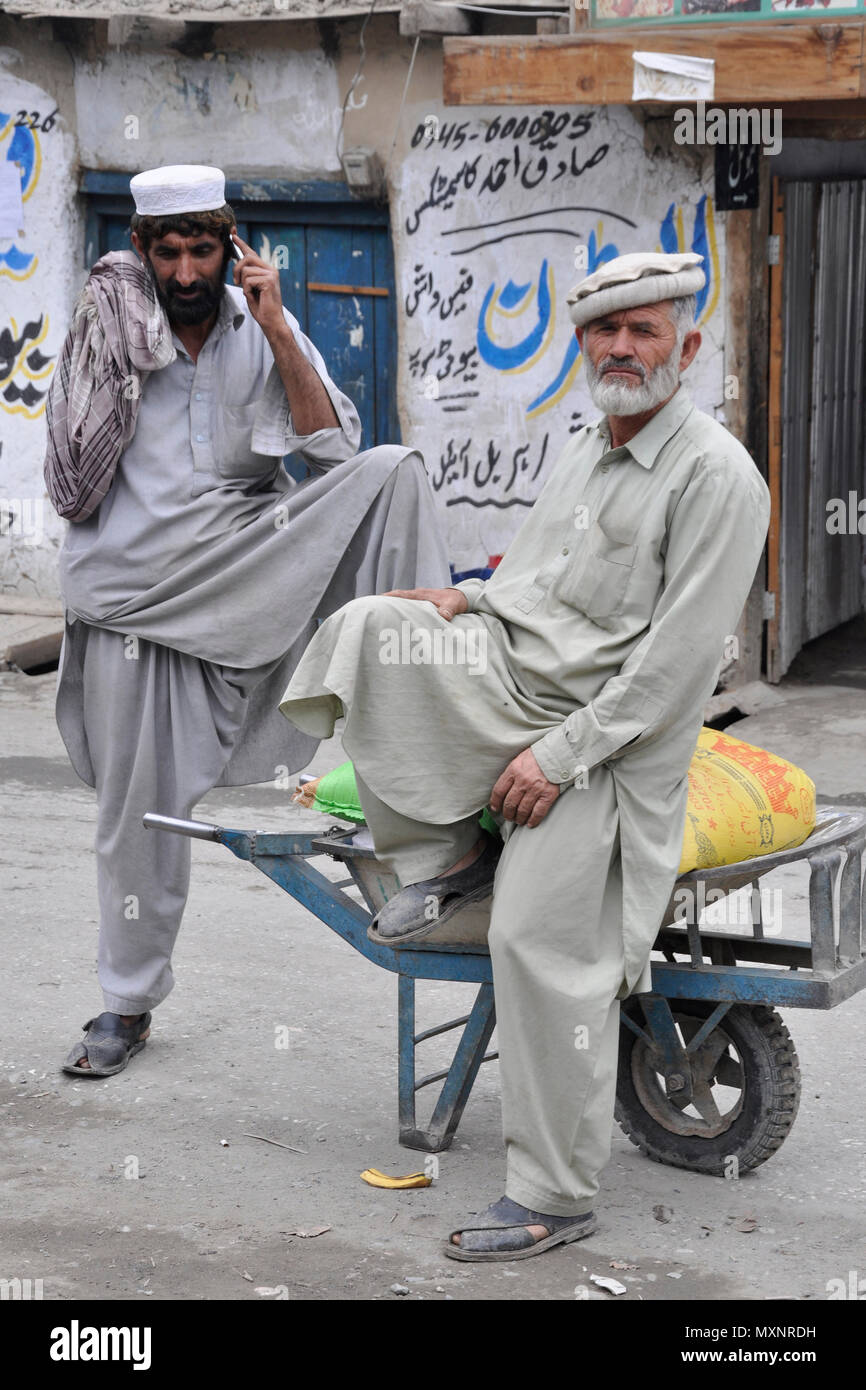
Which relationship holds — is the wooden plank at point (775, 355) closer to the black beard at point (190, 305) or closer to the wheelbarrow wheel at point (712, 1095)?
the black beard at point (190, 305)

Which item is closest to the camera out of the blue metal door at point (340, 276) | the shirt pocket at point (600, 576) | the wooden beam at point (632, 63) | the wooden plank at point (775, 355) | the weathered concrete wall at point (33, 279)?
the shirt pocket at point (600, 576)

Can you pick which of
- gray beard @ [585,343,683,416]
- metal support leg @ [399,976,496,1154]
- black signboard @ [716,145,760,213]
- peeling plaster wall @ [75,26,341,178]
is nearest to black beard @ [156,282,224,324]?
gray beard @ [585,343,683,416]

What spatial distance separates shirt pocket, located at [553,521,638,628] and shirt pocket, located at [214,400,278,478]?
3.52ft

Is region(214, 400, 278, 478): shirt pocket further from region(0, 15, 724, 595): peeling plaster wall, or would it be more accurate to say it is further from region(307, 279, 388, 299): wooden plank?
region(307, 279, 388, 299): wooden plank

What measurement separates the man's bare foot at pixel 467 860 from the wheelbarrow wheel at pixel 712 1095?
0.49m

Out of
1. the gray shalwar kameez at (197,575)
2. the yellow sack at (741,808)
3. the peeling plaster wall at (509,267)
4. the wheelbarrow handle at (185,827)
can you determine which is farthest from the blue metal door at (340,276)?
the yellow sack at (741,808)

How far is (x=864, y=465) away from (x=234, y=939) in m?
6.21

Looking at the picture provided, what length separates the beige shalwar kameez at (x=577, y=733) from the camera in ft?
11.1

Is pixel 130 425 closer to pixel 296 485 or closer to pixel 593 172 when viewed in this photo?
pixel 296 485

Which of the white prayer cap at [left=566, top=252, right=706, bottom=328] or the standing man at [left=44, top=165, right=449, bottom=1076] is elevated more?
Result: the white prayer cap at [left=566, top=252, right=706, bottom=328]

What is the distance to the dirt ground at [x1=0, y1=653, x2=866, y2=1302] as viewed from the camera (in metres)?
3.43

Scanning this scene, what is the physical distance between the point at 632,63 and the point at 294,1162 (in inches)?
202

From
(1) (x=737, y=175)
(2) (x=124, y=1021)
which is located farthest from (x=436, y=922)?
(1) (x=737, y=175)
